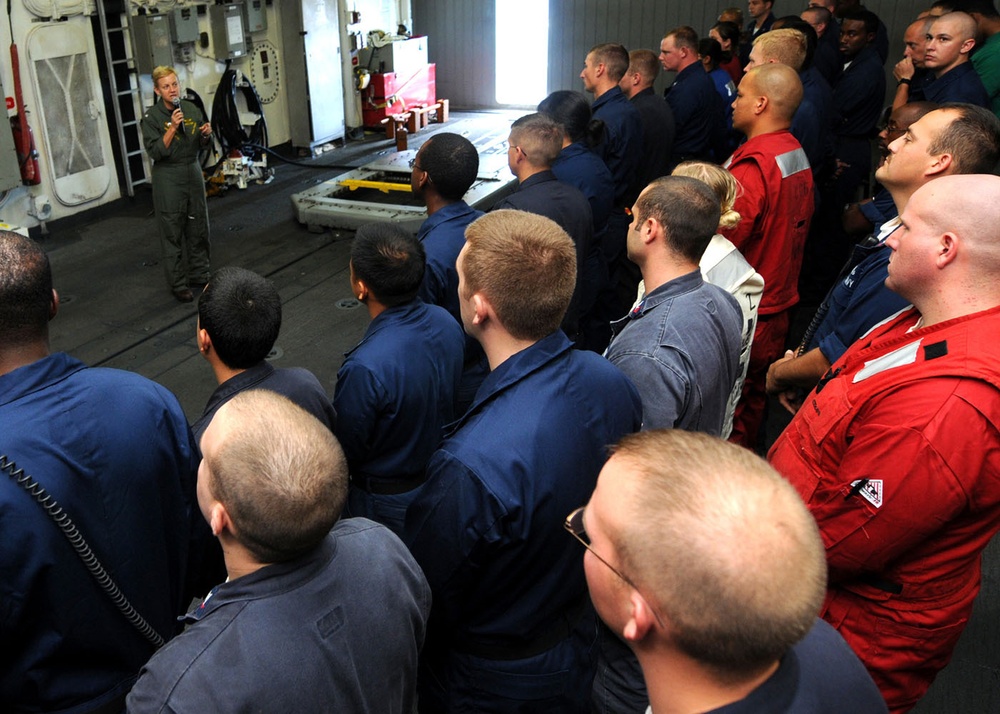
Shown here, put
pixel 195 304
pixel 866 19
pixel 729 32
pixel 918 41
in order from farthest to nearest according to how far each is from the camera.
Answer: pixel 729 32 < pixel 866 19 < pixel 195 304 < pixel 918 41

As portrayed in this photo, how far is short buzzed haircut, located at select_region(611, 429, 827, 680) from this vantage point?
3.59 feet

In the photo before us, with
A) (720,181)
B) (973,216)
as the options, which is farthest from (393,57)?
(973,216)

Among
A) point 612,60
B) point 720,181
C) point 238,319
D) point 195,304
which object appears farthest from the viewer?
point 195,304

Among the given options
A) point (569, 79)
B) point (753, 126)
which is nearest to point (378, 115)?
point (569, 79)

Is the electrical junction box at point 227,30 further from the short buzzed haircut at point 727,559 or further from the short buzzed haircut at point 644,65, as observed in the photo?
the short buzzed haircut at point 727,559

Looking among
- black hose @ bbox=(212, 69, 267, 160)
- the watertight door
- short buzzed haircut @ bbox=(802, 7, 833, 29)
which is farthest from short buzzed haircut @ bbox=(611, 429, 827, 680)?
black hose @ bbox=(212, 69, 267, 160)

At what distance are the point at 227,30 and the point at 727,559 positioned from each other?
31.1 ft

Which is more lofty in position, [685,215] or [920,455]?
[685,215]

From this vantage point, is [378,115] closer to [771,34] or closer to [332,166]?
[332,166]

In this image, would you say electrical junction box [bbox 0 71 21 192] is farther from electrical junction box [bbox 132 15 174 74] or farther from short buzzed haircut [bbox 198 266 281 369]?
short buzzed haircut [bbox 198 266 281 369]

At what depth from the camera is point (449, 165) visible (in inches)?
152

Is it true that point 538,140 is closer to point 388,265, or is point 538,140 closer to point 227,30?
point 388,265

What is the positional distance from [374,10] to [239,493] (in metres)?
11.6

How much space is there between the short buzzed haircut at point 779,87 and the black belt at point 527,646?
3.06 m
